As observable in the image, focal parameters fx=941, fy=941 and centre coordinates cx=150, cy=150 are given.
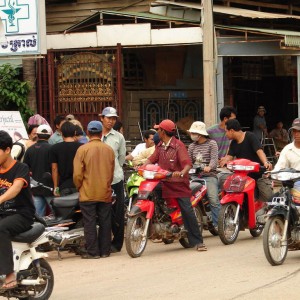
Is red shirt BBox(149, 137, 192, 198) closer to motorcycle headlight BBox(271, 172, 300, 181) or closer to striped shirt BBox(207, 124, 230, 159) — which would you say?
motorcycle headlight BBox(271, 172, 300, 181)

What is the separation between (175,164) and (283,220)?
84.8 inches

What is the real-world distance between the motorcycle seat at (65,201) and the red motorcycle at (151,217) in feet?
2.59

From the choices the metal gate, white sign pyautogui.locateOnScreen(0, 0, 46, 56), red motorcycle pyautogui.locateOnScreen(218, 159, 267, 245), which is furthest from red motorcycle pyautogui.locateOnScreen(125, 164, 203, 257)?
the metal gate

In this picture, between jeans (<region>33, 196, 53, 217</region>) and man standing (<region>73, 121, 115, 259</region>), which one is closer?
man standing (<region>73, 121, 115, 259</region>)

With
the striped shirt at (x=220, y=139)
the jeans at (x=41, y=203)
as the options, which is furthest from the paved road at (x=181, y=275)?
the striped shirt at (x=220, y=139)

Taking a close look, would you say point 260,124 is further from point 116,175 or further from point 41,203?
point 41,203

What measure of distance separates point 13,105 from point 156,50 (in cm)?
370

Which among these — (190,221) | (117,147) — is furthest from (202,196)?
(117,147)

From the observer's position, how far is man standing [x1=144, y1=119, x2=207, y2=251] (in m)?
12.5

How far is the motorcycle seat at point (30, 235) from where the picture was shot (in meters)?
8.62

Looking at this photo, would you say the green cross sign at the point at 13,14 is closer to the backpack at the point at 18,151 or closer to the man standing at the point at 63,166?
the backpack at the point at 18,151

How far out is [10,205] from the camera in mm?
8609

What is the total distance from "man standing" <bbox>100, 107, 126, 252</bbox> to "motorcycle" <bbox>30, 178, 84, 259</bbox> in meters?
0.64

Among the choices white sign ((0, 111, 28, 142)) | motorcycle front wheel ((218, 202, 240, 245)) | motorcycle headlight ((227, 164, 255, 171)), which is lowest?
motorcycle front wheel ((218, 202, 240, 245))
